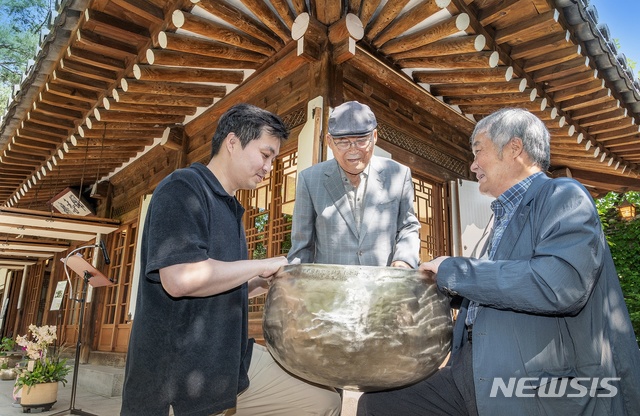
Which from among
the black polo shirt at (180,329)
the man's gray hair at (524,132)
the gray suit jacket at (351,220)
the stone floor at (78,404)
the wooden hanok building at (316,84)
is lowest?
the stone floor at (78,404)

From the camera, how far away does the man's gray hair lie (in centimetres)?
160

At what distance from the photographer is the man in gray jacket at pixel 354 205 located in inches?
79.0

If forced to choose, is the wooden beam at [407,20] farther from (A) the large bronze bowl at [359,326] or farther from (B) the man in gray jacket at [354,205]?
(A) the large bronze bowl at [359,326]

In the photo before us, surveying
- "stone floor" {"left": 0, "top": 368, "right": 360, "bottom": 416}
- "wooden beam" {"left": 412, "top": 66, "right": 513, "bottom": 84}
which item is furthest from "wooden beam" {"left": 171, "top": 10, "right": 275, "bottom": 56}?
"stone floor" {"left": 0, "top": 368, "right": 360, "bottom": 416}

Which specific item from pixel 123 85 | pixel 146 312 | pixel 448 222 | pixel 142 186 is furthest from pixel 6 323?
pixel 146 312

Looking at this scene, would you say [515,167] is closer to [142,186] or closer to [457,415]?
[457,415]

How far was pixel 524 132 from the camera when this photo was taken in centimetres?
160

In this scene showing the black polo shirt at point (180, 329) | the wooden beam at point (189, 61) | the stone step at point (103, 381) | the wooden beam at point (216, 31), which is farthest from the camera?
the stone step at point (103, 381)

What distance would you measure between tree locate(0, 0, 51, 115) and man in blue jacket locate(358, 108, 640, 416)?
75.4 ft

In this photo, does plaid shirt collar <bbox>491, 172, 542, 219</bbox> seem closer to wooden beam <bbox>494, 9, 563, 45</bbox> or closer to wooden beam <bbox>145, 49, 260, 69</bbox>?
wooden beam <bbox>494, 9, 563, 45</bbox>

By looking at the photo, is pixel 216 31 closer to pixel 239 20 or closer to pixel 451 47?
pixel 239 20

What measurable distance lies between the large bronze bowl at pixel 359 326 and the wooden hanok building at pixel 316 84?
9.95 feet

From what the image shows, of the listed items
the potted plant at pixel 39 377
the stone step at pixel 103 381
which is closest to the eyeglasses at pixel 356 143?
the potted plant at pixel 39 377

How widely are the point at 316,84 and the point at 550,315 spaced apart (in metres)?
3.61
